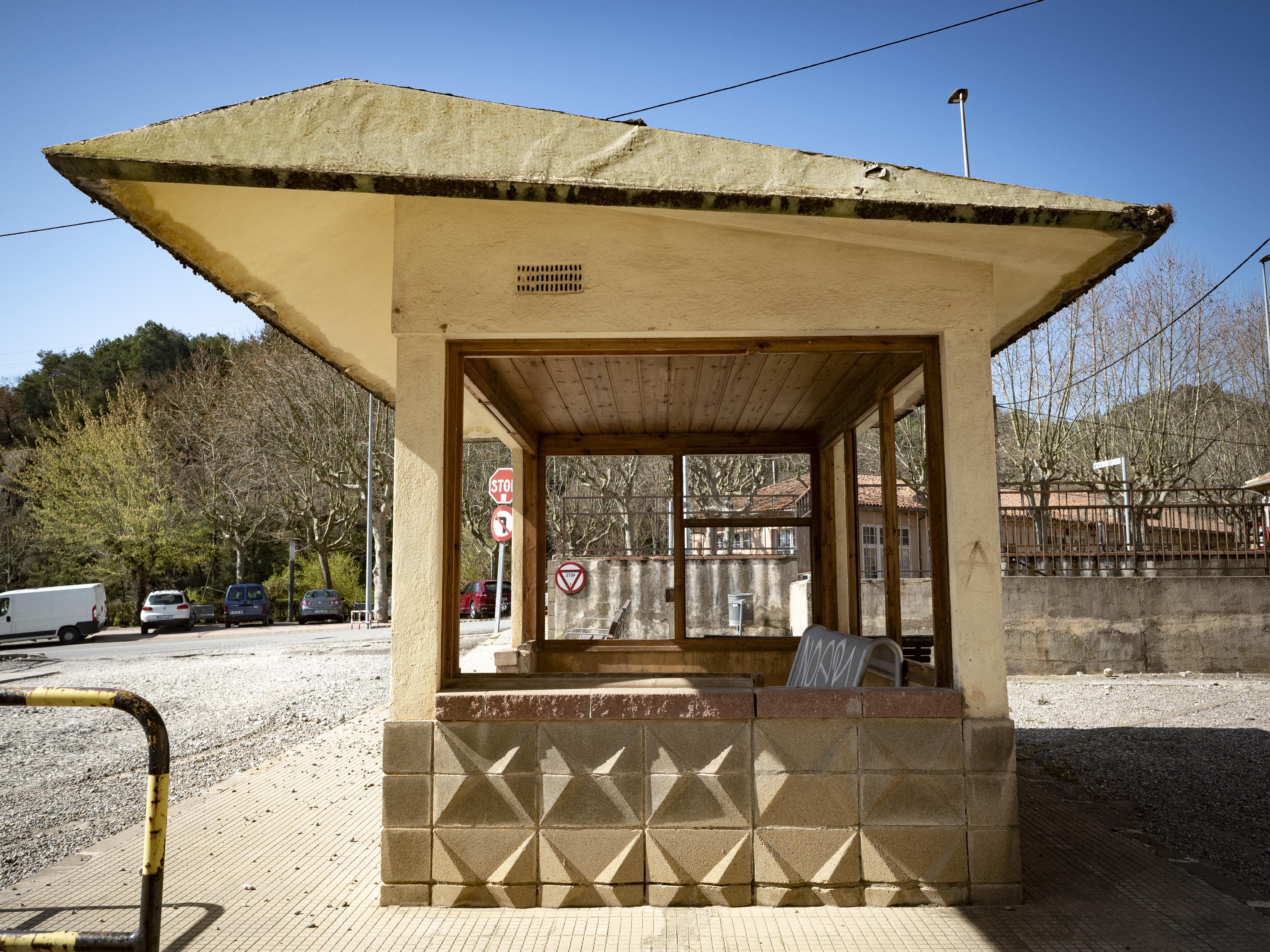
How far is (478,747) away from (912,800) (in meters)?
1.89

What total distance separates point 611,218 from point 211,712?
9.07 metres

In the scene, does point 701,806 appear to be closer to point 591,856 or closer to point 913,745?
point 591,856

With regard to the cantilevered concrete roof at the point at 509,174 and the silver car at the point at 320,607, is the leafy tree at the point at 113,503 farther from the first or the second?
the cantilevered concrete roof at the point at 509,174

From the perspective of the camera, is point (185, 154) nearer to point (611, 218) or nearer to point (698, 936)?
point (611, 218)

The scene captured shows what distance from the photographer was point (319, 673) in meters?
14.7

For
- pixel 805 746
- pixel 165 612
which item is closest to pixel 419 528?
pixel 805 746

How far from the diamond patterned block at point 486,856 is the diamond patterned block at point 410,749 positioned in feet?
0.97

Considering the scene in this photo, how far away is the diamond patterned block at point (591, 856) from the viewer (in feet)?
12.5

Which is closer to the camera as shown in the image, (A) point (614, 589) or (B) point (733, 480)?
(A) point (614, 589)

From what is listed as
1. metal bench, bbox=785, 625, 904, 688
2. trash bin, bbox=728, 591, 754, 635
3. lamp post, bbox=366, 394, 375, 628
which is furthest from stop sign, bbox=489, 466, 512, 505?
lamp post, bbox=366, 394, 375, 628

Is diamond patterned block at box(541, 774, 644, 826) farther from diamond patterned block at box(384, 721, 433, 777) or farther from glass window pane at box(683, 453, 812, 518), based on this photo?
glass window pane at box(683, 453, 812, 518)

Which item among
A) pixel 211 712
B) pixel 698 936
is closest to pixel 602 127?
pixel 698 936

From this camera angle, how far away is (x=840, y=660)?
489 centimetres

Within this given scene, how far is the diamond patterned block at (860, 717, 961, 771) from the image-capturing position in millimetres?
3814
